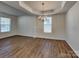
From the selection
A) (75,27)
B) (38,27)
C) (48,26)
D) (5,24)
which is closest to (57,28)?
(48,26)

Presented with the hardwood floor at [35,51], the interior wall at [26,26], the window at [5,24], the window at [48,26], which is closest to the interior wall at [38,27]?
the interior wall at [26,26]

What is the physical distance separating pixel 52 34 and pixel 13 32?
14.2 ft

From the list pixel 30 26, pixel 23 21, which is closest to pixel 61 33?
pixel 30 26

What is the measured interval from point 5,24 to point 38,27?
3.21m

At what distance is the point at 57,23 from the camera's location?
8.39 m

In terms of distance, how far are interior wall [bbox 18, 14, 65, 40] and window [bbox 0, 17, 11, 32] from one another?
1391mm

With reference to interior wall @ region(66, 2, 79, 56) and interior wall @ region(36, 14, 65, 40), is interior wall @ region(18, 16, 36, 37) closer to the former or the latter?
interior wall @ region(36, 14, 65, 40)

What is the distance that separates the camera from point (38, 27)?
364 inches

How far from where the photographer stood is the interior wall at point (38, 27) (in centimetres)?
827

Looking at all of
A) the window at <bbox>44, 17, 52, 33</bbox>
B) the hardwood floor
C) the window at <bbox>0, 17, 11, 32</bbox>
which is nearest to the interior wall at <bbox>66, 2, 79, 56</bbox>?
the hardwood floor

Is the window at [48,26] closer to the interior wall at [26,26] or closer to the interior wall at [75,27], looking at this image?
the interior wall at [26,26]

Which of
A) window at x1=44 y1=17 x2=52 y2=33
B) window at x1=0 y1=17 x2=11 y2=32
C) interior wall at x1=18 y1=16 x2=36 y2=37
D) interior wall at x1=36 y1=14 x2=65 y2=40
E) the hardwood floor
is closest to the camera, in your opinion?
the hardwood floor

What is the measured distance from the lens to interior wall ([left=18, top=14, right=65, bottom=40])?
8.27 m

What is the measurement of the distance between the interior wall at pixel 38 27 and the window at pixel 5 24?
4.56 ft
